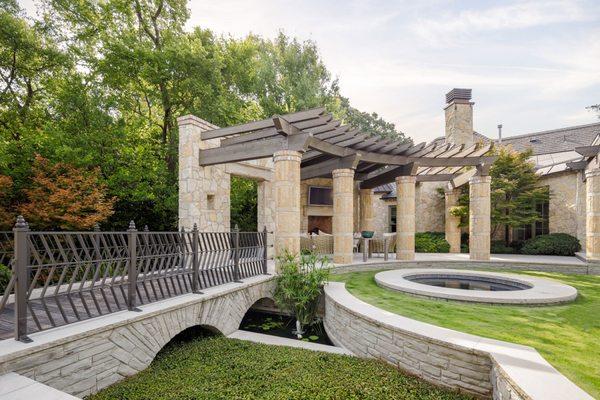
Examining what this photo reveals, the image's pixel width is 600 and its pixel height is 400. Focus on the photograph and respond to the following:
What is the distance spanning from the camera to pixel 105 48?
479 inches

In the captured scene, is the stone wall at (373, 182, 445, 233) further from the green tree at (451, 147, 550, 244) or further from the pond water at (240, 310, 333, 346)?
the pond water at (240, 310, 333, 346)

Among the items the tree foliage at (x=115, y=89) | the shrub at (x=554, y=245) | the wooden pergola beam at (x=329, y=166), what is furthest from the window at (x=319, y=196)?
the shrub at (x=554, y=245)

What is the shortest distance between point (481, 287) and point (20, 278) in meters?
9.41

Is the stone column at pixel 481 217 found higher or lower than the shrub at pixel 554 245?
higher

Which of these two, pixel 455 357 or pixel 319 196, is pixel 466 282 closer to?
pixel 455 357

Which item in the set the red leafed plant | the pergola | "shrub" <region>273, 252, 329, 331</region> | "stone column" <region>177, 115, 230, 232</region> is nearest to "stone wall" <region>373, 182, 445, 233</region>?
the pergola

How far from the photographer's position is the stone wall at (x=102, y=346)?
3.10 metres

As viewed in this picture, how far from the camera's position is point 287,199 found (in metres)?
7.95

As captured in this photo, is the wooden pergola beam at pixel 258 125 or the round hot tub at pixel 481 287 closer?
the round hot tub at pixel 481 287

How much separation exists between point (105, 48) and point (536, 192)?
20014 millimetres

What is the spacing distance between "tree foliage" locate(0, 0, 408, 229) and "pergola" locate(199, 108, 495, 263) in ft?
13.6

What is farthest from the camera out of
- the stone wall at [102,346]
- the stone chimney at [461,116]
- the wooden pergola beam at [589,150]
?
the stone chimney at [461,116]

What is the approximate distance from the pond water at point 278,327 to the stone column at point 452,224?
34.3 ft

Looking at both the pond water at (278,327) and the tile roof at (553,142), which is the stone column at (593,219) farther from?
the pond water at (278,327)
